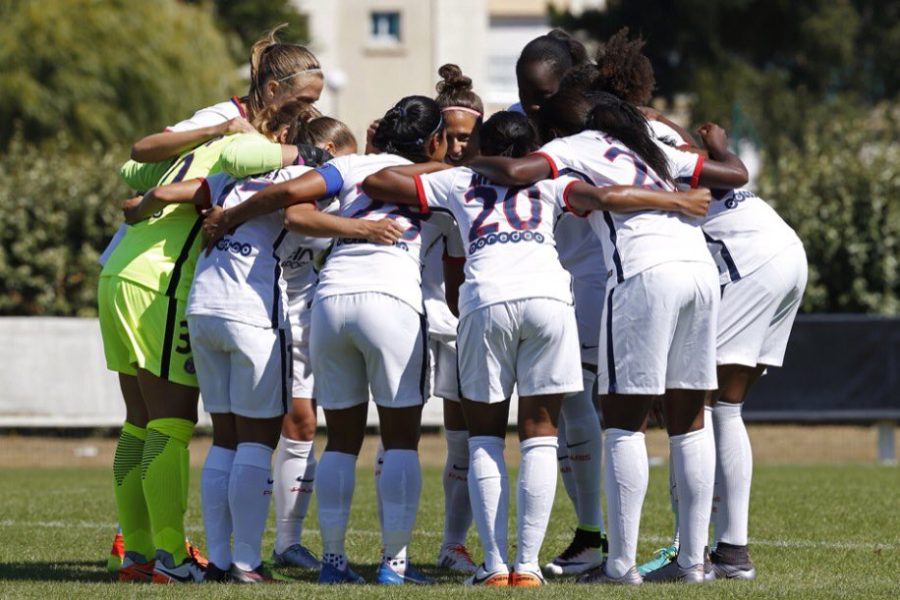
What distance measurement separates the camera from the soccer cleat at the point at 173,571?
656 cm

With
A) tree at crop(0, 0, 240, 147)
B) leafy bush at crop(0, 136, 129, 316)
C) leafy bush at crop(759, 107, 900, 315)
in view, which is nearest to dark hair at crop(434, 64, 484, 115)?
leafy bush at crop(0, 136, 129, 316)

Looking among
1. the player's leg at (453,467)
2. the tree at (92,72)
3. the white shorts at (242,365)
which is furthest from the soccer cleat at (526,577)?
the tree at (92,72)

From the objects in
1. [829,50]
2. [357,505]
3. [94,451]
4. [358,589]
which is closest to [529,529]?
[358,589]

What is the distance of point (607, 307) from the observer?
20.6 feet

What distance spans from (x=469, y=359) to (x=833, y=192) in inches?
626

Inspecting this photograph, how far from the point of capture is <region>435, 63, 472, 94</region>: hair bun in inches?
297

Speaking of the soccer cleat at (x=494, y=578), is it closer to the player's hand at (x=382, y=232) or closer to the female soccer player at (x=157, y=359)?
the female soccer player at (x=157, y=359)

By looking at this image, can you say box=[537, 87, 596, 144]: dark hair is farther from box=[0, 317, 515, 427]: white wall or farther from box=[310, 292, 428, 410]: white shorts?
box=[0, 317, 515, 427]: white wall

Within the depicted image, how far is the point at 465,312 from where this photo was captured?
6270 millimetres

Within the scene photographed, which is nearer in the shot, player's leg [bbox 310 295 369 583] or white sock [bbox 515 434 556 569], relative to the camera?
white sock [bbox 515 434 556 569]

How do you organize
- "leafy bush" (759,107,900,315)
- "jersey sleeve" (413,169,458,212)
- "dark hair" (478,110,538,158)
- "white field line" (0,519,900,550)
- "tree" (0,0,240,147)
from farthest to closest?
"tree" (0,0,240,147)
"leafy bush" (759,107,900,315)
"white field line" (0,519,900,550)
"dark hair" (478,110,538,158)
"jersey sleeve" (413,169,458,212)

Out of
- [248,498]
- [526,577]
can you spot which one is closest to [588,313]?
[526,577]

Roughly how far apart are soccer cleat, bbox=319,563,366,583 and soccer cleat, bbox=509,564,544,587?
0.71m

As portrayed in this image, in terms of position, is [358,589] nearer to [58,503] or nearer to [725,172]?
[725,172]
